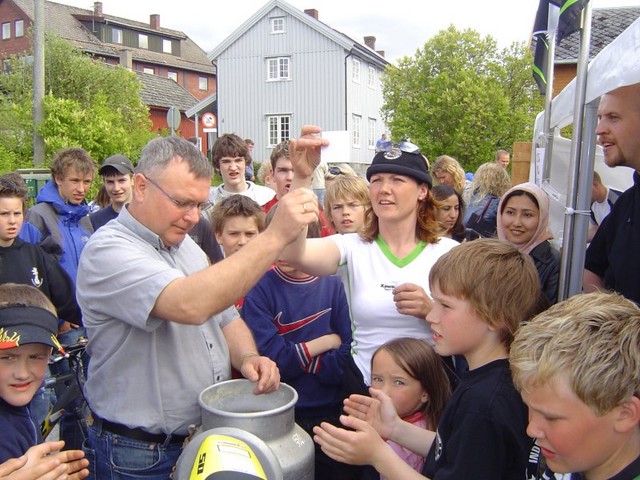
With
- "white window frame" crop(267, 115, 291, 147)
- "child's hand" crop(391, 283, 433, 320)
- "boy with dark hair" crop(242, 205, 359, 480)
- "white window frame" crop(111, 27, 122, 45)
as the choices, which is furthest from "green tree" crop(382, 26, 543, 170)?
"white window frame" crop(111, 27, 122, 45)

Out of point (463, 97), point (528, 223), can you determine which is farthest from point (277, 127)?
point (528, 223)

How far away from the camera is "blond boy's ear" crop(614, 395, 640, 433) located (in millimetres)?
1430

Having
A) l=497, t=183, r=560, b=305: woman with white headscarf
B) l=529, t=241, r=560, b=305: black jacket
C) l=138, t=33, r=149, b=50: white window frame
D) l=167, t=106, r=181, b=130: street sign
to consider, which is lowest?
l=529, t=241, r=560, b=305: black jacket

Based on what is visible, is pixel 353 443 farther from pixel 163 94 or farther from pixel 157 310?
pixel 163 94

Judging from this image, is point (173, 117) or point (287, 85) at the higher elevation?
point (287, 85)

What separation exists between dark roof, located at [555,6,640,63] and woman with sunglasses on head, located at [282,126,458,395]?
49.1 ft

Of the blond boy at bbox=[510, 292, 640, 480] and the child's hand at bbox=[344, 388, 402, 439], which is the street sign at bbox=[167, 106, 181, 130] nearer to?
the child's hand at bbox=[344, 388, 402, 439]

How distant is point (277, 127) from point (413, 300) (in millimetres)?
30372

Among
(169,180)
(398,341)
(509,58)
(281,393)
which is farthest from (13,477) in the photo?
(509,58)

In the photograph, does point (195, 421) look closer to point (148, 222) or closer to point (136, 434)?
point (136, 434)

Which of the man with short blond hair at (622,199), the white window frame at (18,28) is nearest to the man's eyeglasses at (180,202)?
the man with short blond hair at (622,199)

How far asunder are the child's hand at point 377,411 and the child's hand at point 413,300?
40 cm

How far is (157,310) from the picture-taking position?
6.63 feet

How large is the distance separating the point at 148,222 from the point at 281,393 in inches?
34.1
